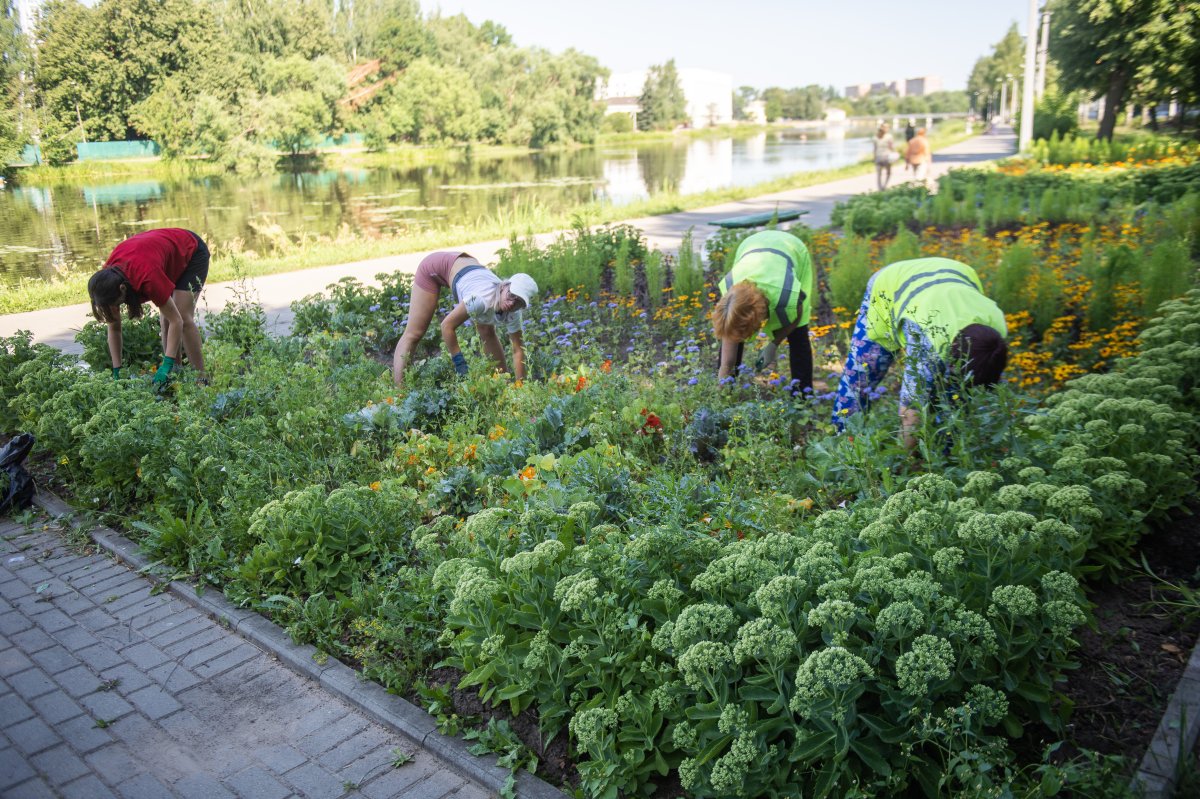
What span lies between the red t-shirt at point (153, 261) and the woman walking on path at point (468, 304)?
176 centimetres

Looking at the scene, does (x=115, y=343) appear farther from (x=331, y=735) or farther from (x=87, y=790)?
(x=331, y=735)

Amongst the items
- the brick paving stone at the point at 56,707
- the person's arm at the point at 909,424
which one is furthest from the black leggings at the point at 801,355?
the brick paving stone at the point at 56,707

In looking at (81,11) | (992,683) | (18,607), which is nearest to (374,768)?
(992,683)

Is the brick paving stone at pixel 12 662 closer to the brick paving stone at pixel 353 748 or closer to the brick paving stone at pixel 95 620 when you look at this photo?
the brick paving stone at pixel 95 620

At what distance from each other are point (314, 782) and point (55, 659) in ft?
5.21

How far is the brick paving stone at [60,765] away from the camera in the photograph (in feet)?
9.53

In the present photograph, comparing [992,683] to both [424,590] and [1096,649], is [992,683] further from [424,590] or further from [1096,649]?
[424,590]

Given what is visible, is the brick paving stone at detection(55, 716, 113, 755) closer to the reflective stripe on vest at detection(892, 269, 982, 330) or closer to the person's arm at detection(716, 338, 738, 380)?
the person's arm at detection(716, 338, 738, 380)

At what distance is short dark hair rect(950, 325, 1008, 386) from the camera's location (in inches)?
149

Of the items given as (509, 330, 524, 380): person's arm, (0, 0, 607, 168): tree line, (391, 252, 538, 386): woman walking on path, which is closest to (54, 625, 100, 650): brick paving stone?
(391, 252, 538, 386): woman walking on path

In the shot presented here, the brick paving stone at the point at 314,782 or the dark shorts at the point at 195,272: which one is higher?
the dark shorts at the point at 195,272

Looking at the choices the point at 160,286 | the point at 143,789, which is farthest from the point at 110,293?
the point at 143,789

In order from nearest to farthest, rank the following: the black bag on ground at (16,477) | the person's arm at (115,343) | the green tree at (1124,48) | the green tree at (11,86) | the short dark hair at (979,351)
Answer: the short dark hair at (979,351) → the black bag on ground at (16,477) → the person's arm at (115,343) → the green tree at (11,86) → the green tree at (1124,48)

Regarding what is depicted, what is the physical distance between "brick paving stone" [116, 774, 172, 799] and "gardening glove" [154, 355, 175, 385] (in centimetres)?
386
